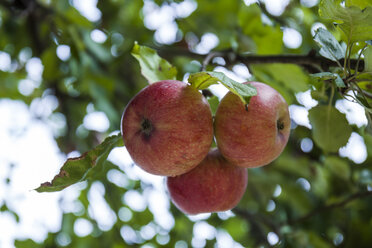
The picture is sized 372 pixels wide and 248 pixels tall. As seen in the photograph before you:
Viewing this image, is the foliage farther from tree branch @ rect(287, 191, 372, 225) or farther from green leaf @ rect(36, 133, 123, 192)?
green leaf @ rect(36, 133, 123, 192)

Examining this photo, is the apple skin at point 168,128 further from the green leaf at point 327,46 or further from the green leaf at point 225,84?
the green leaf at point 327,46

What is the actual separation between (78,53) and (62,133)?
3.32 feet

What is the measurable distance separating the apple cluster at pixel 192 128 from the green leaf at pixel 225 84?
0.03 metres

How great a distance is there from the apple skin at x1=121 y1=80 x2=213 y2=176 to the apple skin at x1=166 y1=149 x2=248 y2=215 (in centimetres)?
13

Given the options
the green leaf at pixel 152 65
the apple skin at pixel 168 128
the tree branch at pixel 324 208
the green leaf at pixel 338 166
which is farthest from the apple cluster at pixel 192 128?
the tree branch at pixel 324 208

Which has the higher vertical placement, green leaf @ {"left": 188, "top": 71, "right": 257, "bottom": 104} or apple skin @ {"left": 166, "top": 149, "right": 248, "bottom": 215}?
green leaf @ {"left": 188, "top": 71, "right": 257, "bottom": 104}

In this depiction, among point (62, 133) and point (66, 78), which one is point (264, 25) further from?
point (62, 133)

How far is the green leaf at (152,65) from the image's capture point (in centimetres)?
117

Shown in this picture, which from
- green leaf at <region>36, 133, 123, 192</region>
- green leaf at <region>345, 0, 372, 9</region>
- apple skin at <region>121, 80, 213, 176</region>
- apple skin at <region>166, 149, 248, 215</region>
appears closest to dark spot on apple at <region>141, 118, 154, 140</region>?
apple skin at <region>121, 80, 213, 176</region>

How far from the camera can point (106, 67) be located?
2436mm

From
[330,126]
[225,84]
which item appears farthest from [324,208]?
[225,84]

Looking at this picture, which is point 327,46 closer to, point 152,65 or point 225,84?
point 225,84

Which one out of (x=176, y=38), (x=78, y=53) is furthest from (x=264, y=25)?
(x=78, y=53)

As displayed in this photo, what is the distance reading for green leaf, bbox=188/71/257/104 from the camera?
34.7 inches
